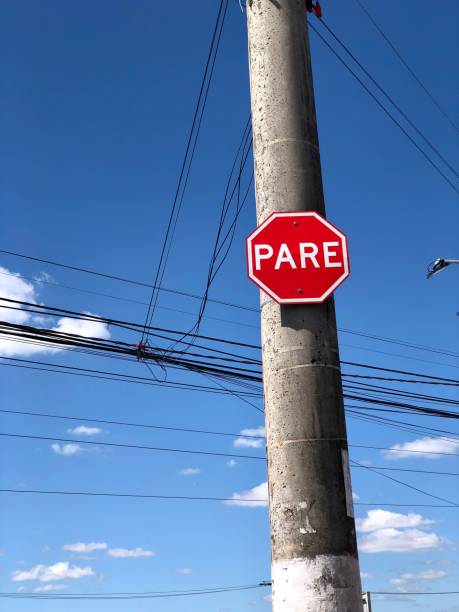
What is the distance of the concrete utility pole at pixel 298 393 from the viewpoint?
3000 mm

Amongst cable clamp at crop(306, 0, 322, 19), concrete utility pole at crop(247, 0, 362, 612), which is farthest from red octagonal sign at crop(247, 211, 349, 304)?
cable clamp at crop(306, 0, 322, 19)

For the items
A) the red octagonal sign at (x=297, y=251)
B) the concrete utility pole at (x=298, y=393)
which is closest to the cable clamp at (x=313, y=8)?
the concrete utility pole at (x=298, y=393)

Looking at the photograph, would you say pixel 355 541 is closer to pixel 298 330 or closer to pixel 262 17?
pixel 298 330

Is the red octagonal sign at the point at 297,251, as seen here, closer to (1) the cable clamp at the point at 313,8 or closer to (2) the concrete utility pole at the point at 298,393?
(2) the concrete utility pole at the point at 298,393

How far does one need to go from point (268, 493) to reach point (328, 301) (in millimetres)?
1066

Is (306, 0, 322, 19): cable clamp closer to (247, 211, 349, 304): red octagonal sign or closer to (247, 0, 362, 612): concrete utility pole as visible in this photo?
(247, 0, 362, 612): concrete utility pole

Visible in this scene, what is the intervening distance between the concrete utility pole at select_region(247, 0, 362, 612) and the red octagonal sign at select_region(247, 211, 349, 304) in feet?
0.35

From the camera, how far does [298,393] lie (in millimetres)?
3291

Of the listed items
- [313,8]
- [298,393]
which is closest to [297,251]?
[298,393]

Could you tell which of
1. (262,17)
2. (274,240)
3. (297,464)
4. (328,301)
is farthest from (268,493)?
(262,17)

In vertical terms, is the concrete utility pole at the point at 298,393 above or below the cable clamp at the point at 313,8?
below

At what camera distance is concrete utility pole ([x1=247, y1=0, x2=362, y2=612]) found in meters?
3.00

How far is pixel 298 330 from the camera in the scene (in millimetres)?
3469

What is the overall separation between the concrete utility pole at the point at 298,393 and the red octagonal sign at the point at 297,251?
107mm
